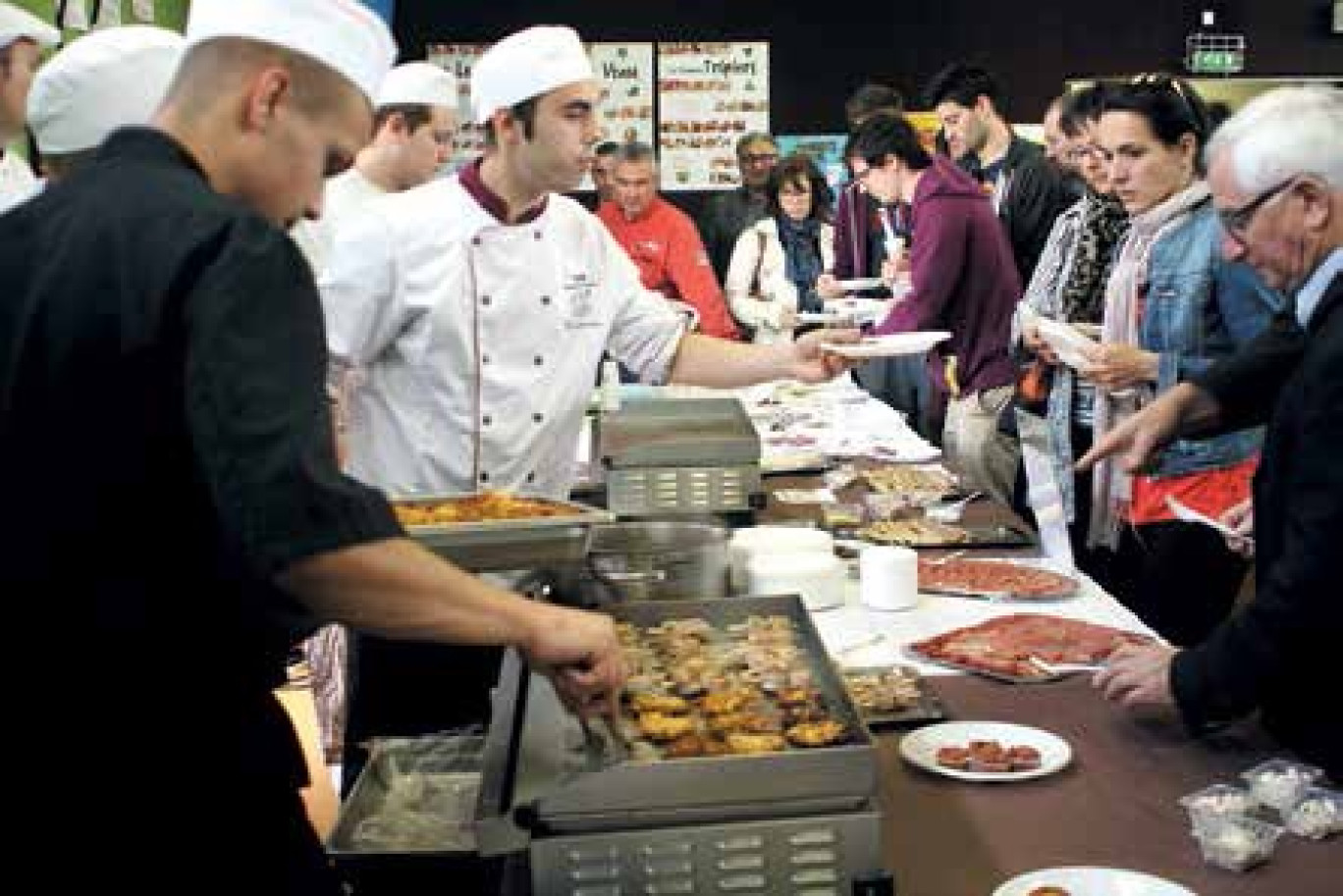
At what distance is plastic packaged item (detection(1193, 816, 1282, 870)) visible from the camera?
1468 millimetres

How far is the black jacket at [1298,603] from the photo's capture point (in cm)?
166

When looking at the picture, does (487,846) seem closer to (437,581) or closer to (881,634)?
(437,581)

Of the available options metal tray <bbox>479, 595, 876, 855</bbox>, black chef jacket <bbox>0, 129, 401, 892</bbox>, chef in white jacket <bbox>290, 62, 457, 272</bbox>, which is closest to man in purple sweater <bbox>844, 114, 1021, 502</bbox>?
chef in white jacket <bbox>290, 62, 457, 272</bbox>

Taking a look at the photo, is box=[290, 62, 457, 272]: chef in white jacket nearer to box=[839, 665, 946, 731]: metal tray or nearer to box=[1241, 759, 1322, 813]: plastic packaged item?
box=[839, 665, 946, 731]: metal tray

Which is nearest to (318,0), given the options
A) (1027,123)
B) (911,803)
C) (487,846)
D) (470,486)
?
(487,846)

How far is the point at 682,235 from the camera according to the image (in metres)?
5.52

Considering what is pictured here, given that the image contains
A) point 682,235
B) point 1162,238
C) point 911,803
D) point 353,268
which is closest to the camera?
point 911,803

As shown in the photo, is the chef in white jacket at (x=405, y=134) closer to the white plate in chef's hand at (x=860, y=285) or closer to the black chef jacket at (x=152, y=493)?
the white plate in chef's hand at (x=860, y=285)

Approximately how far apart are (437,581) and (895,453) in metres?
2.63

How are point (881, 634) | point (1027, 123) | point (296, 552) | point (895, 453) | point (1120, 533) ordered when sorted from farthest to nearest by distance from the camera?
1. point (1027, 123)
2. point (895, 453)
3. point (1120, 533)
4. point (881, 634)
5. point (296, 552)

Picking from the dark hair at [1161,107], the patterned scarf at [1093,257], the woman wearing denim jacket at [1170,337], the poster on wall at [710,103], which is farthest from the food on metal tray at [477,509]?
the poster on wall at [710,103]

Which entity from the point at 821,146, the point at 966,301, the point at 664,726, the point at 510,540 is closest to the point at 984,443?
the point at 966,301

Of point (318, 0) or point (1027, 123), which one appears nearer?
point (318, 0)

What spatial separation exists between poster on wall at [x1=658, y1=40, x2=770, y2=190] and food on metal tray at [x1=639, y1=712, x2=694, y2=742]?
7273mm
